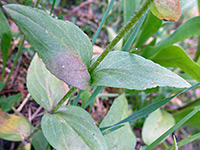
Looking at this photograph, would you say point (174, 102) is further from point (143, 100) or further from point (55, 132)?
point (55, 132)

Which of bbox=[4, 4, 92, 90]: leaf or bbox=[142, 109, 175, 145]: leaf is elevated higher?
bbox=[4, 4, 92, 90]: leaf

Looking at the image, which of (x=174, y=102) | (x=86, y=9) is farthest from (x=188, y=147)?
(x=86, y=9)

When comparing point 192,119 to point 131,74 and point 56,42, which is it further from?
point 56,42

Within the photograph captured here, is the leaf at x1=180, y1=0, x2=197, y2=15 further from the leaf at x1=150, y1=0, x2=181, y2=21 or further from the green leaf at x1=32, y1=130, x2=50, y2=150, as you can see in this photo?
the green leaf at x1=32, y1=130, x2=50, y2=150

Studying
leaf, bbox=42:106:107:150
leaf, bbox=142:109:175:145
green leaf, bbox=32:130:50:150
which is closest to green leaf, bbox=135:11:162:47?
leaf, bbox=142:109:175:145

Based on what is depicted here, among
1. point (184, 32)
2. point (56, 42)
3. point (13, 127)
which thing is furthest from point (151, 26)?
point (13, 127)

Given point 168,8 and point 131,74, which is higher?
point 168,8
